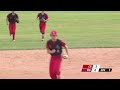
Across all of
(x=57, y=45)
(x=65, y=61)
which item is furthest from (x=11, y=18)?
(x=57, y=45)

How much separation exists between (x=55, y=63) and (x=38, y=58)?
21.5 feet

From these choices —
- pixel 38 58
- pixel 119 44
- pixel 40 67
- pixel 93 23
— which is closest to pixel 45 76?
pixel 40 67

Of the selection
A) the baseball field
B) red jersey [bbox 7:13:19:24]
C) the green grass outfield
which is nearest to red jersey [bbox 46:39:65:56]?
the baseball field

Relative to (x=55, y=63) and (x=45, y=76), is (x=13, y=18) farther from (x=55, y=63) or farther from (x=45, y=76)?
(x=55, y=63)

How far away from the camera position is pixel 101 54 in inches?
833

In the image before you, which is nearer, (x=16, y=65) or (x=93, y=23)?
(x=16, y=65)

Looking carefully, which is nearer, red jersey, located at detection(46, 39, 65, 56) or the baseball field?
red jersey, located at detection(46, 39, 65, 56)

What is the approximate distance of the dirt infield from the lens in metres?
16.5

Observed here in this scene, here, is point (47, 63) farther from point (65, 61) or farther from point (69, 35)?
point (69, 35)

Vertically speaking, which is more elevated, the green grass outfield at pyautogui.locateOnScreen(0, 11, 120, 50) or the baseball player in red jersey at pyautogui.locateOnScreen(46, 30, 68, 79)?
the baseball player in red jersey at pyautogui.locateOnScreen(46, 30, 68, 79)
